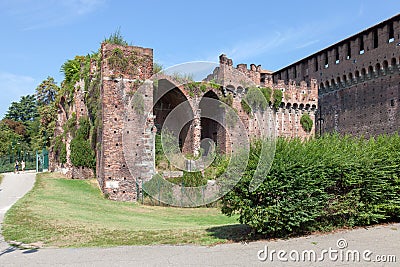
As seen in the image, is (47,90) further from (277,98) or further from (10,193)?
(10,193)

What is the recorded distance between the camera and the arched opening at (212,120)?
27009 millimetres

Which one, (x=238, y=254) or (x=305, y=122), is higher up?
(x=305, y=122)

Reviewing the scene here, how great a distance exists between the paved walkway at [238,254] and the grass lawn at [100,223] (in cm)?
67

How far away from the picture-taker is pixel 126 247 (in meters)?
7.87

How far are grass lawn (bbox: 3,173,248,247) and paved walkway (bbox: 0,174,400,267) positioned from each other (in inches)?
26.3

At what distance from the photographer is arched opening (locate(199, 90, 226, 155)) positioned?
2701 centimetres

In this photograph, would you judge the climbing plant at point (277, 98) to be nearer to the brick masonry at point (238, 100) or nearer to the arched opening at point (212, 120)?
the brick masonry at point (238, 100)

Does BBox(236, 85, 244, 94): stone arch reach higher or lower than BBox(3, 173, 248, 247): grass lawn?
higher

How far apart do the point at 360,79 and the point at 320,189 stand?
98.5ft

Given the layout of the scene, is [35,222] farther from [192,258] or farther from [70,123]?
[70,123]

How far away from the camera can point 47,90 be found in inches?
2164

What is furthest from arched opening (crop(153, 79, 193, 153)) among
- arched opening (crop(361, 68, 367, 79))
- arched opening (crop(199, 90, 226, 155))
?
arched opening (crop(361, 68, 367, 79))

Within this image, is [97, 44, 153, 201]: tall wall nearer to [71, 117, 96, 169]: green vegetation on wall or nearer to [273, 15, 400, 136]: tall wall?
[71, 117, 96, 169]: green vegetation on wall

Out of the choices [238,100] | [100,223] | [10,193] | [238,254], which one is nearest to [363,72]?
[238,100]
